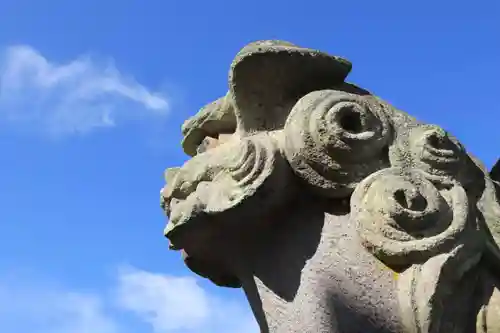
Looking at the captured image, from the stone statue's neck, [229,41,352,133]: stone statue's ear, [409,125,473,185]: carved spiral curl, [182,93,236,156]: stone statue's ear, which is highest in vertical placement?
[182,93,236,156]: stone statue's ear

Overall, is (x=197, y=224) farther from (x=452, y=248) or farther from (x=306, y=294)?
(x=452, y=248)

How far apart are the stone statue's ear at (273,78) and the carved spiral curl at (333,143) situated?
0.29 feet

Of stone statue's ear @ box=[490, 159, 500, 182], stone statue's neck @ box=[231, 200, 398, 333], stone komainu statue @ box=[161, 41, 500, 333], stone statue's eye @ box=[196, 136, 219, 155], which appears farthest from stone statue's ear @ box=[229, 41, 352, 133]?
stone statue's ear @ box=[490, 159, 500, 182]

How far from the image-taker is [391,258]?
69.1 inches

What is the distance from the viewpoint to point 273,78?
197 cm

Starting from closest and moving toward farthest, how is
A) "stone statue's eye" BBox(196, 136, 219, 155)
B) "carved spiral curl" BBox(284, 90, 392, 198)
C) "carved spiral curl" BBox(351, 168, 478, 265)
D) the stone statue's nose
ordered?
"carved spiral curl" BBox(351, 168, 478, 265), "carved spiral curl" BBox(284, 90, 392, 198), the stone statue's nose, "stone statue's eye" BBox(196, 136, 219, 155)

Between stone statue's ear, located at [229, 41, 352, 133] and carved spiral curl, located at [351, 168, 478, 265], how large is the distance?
0.36 m

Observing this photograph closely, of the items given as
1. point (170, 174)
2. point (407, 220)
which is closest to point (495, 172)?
point (407, 220)

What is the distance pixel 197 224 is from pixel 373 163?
1.64ft

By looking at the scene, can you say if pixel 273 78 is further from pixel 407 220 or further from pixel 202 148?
pixel 407 220

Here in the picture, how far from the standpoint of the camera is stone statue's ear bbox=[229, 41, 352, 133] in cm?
193

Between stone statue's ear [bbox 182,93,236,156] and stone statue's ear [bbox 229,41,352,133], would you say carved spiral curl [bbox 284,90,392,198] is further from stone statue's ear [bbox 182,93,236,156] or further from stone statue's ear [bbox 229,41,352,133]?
stone statue's ear [bbox 182,93,236,156]

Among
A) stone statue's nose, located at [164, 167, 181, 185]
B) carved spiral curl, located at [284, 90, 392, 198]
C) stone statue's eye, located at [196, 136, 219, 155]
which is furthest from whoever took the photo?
stone statue's eye, located at [196, 136, 219, 155]

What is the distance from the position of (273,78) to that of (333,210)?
41 cm
